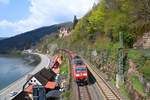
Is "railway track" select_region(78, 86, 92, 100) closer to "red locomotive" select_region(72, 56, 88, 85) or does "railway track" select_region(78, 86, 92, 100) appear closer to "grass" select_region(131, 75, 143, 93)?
"red locomotive" select_region(72, 56, 88, 85)

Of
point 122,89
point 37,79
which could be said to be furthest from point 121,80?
point 37,79

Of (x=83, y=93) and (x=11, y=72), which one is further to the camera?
(x=11, y=72)

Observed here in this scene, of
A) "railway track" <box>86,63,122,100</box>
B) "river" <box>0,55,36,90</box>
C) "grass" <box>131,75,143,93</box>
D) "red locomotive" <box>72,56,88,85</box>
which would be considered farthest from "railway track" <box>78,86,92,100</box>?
"river" <box>0,55,36,90</box>

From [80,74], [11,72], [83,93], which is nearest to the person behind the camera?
[83,93]

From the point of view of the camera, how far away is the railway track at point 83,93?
14930 millimetres

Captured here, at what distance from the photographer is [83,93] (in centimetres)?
1616

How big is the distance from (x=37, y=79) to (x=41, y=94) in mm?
32688

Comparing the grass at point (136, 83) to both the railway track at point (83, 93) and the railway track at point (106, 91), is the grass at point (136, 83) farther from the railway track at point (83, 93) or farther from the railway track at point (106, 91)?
the railway track at point (83, 93)

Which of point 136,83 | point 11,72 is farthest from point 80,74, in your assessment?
point 11,72

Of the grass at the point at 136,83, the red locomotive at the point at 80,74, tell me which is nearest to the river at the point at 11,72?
the red locomotive at the point at 80,74

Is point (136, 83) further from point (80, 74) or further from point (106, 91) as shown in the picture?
point (80, 74)

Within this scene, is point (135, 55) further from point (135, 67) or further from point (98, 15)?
point (98, 15)

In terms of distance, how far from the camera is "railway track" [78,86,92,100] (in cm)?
1493

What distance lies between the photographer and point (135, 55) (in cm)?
1513
